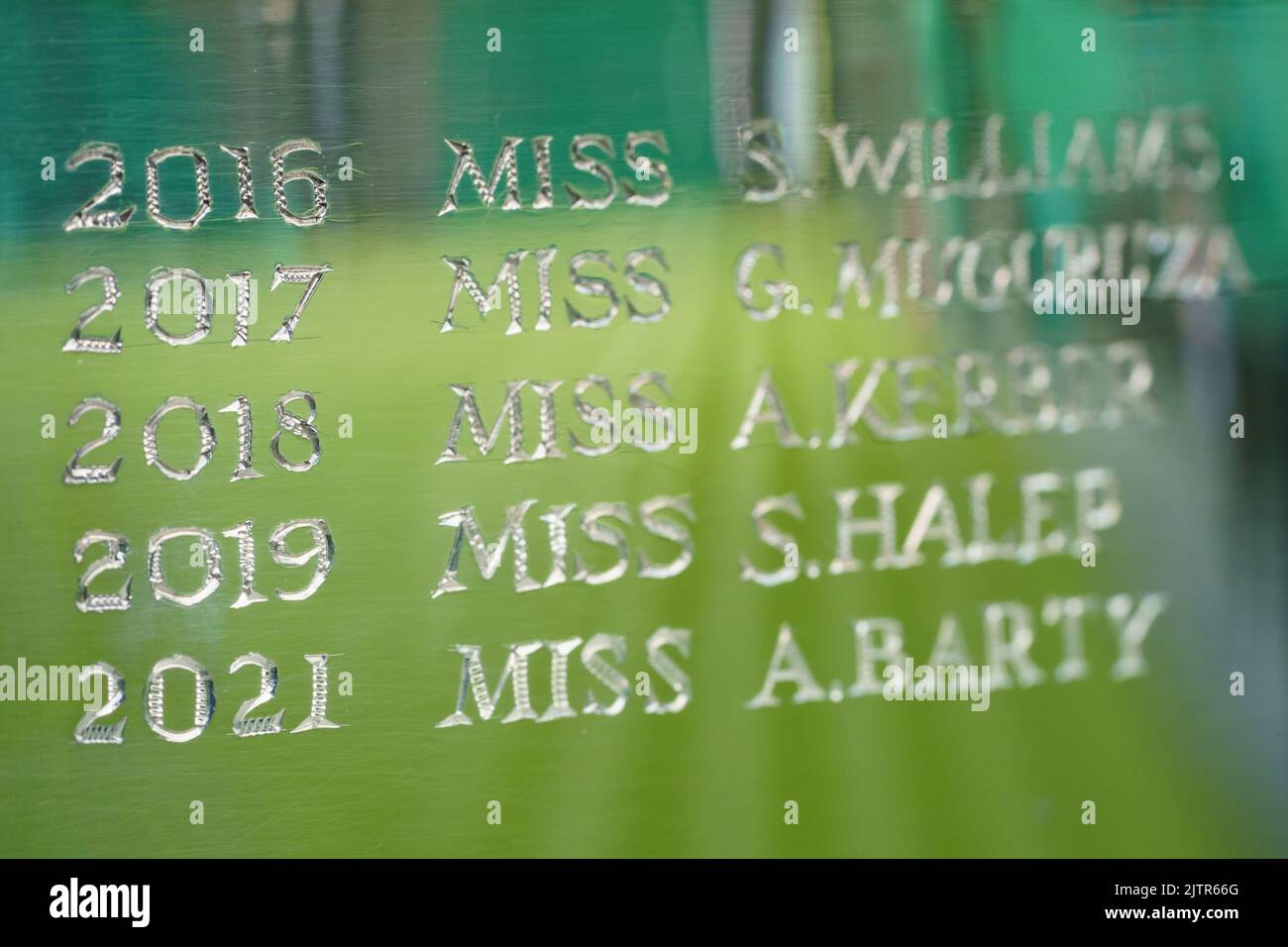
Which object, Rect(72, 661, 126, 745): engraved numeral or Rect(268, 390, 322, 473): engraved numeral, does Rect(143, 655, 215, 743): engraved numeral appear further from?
Rect(268, 390, 322, 473): engraved numeral

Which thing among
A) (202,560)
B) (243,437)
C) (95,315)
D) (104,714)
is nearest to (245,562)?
(202,560)

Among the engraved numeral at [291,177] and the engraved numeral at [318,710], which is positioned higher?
the engraved numeral at [291,177]

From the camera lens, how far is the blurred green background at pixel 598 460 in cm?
139

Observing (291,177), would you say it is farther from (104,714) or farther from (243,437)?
(104,714)

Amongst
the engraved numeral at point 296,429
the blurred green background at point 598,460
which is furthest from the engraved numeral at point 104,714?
the engraved numeral at point 296,429

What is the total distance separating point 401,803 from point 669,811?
0.39 metres

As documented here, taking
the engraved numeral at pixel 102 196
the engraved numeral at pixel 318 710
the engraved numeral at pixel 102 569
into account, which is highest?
the engraved numeral at pixel 102 196

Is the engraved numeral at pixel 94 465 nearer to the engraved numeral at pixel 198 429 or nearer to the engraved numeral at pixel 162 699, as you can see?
the engraved numeral at pixel 198 429

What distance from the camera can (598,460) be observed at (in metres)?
1.41

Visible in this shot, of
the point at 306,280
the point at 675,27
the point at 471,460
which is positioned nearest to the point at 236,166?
the point at 306,280

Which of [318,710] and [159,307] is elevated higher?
[159,307]
